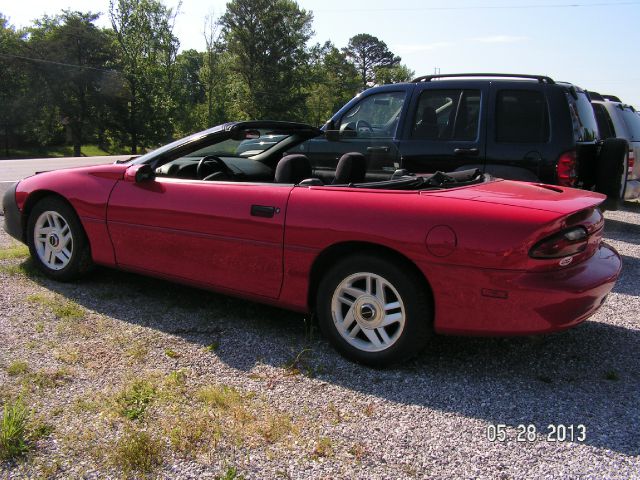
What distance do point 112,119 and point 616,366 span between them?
51892 millimetres

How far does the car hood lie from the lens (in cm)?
283

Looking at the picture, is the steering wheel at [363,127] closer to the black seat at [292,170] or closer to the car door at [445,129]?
the car door at [445,129]

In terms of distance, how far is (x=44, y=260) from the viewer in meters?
4.39

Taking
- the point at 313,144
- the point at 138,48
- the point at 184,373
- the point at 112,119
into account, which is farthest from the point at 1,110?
the point at 184,373

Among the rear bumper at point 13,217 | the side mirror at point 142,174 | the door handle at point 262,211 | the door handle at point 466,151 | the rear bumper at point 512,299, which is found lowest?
the rear bumper at point 512,299

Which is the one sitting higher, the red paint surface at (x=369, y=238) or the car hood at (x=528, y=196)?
the car hood at (x=528, y=196)

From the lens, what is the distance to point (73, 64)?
155ft

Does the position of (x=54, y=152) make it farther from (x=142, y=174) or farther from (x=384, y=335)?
(x=384, y=335)

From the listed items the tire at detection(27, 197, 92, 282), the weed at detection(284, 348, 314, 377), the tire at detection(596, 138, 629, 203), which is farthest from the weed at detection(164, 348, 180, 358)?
the tire at detection(596, 138, 629, 203)

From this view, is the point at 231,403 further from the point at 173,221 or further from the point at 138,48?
the point at 138,48

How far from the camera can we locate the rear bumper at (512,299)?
264cm

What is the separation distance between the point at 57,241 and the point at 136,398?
87.2 inches

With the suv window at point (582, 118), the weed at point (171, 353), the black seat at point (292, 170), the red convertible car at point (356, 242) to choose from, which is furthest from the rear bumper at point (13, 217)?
the suv window at point (582, 118)

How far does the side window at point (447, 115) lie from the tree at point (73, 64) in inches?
1853
